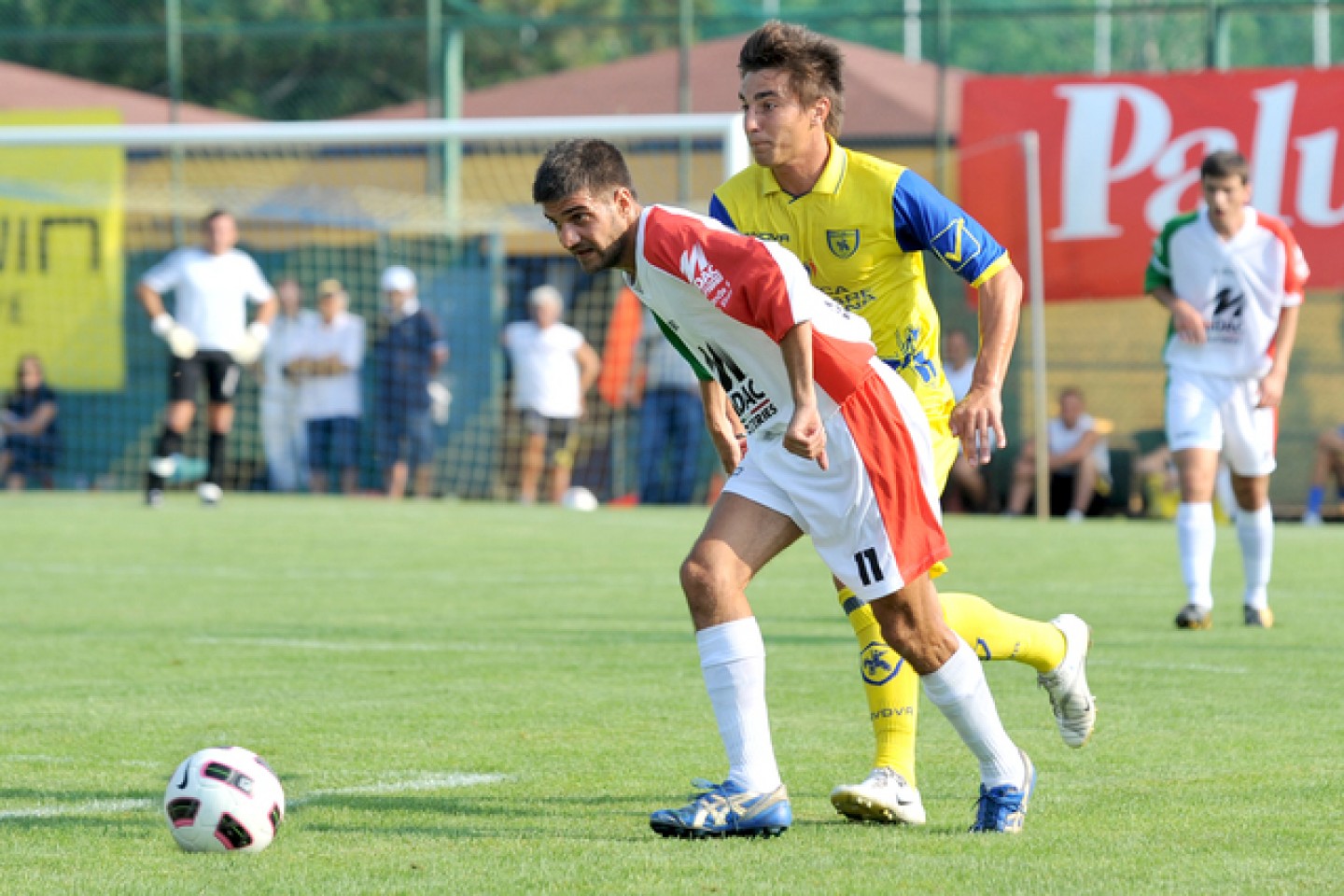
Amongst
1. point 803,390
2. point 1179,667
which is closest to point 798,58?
point 803,390

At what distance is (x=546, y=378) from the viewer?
1870 centimetres

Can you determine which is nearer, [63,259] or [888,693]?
[888,693]

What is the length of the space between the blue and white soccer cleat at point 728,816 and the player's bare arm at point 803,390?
796 millimetres

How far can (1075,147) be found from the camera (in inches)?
720

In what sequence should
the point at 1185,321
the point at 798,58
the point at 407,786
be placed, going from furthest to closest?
the point at 1185,321 < the point at 407,786 < the point at 798,58

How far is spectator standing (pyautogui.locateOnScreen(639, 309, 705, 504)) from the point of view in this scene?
734 inches

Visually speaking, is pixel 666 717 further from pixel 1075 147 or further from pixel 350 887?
pixel 1075 147

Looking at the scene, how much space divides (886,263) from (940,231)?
22cm

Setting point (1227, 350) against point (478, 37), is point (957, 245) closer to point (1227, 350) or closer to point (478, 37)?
point (1227, 350)

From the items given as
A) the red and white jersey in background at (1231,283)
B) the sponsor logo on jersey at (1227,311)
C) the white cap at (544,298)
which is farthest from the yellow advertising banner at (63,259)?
the sponsor logo on jersey at (1227,311)

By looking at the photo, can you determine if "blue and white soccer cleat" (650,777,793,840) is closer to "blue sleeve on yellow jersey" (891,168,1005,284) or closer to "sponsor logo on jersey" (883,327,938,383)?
"sponsor logo on jersey" (883,327,938,383)

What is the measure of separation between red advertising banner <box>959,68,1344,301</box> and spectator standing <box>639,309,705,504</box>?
125 inches

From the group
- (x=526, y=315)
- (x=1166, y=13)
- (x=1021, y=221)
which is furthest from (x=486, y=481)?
(x=1166, y=13)

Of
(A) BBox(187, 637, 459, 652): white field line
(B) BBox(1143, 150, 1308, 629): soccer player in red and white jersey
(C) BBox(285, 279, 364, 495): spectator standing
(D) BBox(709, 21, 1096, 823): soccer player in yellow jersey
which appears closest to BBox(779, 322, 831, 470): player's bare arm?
(D) BBox(709, 21, 1096, 823): soccer player in yellow jersey
